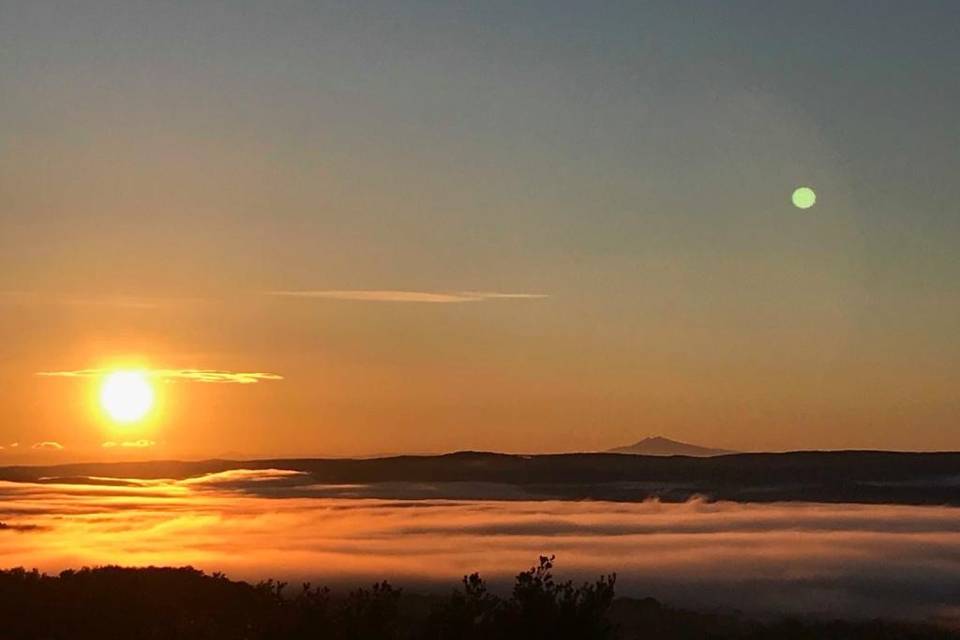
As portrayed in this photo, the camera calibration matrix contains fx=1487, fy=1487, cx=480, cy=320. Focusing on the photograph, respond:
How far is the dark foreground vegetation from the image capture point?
1133 inches

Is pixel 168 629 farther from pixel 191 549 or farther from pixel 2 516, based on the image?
pixel 2 516

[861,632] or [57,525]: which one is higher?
[57,525]

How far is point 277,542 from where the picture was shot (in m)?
166

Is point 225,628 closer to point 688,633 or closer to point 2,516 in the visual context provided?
point 688,633

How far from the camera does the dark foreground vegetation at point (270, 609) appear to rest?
94.4 feet

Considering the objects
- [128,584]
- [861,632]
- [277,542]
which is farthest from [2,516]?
[128,584]

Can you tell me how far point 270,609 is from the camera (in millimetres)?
32281

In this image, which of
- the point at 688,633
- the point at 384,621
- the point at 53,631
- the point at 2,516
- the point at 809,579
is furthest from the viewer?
the point at 809,579

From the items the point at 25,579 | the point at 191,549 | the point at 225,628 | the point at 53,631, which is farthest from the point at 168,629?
the point at 191,549

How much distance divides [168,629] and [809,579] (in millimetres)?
157095

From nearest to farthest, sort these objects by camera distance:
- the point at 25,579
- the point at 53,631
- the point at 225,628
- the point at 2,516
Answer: the point at 225,628 → the point at 53,631 → the point at 25,579 → the point at 2,516

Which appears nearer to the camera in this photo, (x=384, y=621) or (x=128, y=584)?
(x=384, y=621)

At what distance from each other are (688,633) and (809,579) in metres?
60.4

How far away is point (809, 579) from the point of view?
18538cm
